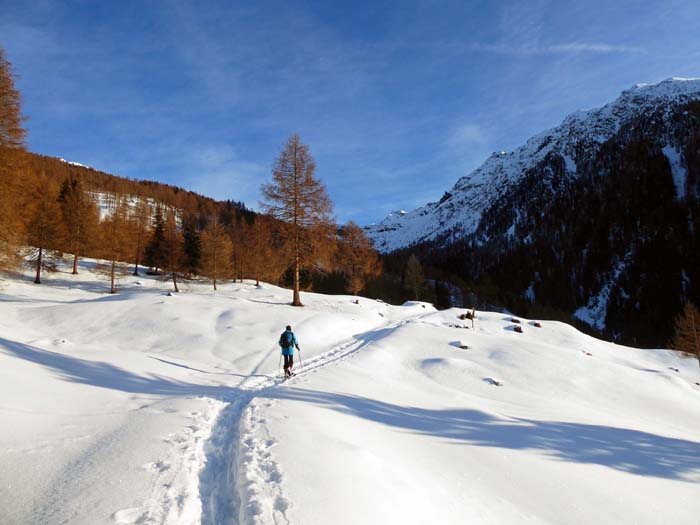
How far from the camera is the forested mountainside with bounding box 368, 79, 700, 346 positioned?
375 feet

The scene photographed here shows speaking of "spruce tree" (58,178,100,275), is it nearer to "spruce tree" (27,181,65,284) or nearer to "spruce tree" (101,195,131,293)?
"spruce tree" (101,195,131,293)

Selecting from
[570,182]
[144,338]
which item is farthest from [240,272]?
[570,182]

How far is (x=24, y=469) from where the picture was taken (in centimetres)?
423

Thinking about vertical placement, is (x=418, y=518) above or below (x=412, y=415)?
above

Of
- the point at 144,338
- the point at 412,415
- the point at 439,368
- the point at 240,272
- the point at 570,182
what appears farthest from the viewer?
the point at 570,182

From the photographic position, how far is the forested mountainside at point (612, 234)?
11431cm

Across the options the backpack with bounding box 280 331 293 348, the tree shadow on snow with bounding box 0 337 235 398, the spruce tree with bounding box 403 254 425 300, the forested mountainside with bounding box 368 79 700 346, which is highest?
the forested mountainside with bounding box 368 79 700 346

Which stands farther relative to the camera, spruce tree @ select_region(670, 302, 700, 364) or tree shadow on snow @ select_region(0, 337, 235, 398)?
spruce tree @ select_region(670, 302, 700, 364)

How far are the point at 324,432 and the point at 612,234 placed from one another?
584 ft

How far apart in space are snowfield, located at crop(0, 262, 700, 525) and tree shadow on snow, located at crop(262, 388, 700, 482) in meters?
0.06

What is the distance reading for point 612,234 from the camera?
142625 mm

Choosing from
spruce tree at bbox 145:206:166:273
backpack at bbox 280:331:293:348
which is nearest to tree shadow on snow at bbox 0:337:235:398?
backpack at bbox 280:331:293:348

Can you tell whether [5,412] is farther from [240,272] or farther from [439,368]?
[240,272]

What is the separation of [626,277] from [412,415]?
155m
